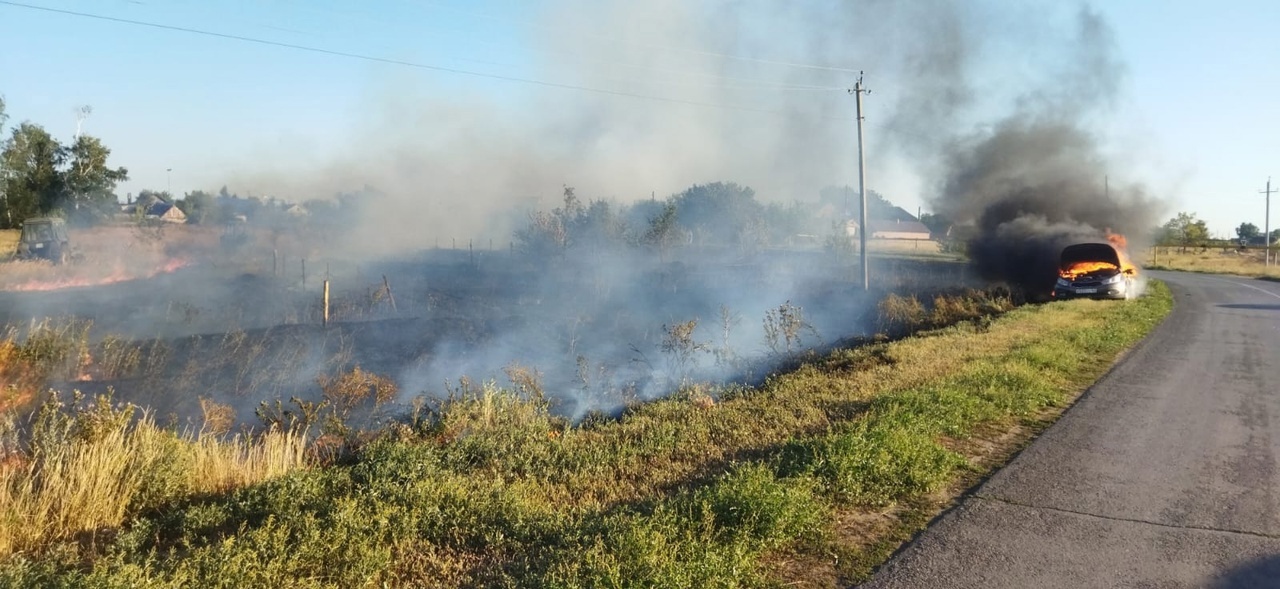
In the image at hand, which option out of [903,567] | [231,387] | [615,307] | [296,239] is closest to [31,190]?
[296,239]

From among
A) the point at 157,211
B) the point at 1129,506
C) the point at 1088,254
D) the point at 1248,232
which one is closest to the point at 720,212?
the point at 1088,254

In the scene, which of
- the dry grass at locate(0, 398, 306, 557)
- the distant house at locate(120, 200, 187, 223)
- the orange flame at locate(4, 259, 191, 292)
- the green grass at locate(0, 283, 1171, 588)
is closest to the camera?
the green grass at locate(0, 283, 1171, 588)

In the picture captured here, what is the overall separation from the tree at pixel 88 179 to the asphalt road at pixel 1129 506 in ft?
145

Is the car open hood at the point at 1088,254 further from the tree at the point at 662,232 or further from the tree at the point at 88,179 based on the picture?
the tree at the point at 88,179

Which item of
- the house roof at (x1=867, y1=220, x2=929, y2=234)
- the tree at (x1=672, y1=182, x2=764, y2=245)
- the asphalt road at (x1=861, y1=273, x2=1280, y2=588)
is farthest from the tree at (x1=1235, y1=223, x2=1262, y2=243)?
the asphalt road at (x1=861, y1=273, x2=1280, y2=588)

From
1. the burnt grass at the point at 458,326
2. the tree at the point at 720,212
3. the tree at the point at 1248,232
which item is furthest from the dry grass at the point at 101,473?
the tree at the point at 1248,232

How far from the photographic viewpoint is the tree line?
37312mm

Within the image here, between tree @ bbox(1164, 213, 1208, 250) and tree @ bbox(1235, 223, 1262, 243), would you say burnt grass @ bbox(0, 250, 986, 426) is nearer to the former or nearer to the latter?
tree @ bbox(1164, 213, 1208, 250)

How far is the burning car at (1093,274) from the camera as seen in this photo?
2027cm

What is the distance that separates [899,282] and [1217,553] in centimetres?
2268

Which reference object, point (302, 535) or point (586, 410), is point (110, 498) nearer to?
point (302, 535)

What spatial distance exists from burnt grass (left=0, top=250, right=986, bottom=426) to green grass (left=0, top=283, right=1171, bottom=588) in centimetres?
237

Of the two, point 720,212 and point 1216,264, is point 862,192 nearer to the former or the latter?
point 720,212

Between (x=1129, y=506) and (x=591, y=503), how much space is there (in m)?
3.38
